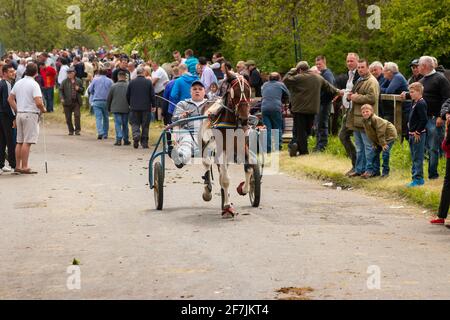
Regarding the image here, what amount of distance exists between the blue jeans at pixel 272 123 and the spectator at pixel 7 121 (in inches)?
212

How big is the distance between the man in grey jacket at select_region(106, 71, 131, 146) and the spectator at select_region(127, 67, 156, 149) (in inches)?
32.2

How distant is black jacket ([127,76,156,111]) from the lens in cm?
2878

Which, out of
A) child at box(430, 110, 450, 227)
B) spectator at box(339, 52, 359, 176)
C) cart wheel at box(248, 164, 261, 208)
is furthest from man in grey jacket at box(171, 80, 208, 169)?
spectator at box(339, 52, 359, 176)

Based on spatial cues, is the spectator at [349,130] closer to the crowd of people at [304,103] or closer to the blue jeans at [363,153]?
the crowd of people at [304,103]

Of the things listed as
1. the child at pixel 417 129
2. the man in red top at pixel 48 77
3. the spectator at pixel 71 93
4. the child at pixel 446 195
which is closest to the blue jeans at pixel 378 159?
the child at pixel 417 129

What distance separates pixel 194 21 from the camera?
38.8m

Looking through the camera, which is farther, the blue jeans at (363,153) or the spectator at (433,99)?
the blue jeans at (363,153)

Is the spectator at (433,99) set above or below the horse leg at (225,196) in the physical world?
above

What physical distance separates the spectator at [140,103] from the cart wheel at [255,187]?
12.4m

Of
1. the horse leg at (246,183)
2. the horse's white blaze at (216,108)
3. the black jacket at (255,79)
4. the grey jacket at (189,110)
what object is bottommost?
the horse leg at (246,183)

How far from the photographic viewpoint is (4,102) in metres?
22.9

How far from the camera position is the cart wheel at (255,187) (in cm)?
1612

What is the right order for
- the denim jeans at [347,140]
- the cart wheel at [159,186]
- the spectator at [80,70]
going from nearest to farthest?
the cart wheel at [159,186], the denim jeans at [347,140], the spectator at [80,70]

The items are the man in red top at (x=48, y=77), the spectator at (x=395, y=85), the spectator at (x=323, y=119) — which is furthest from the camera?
the man in red top at (x=48, y=77)
